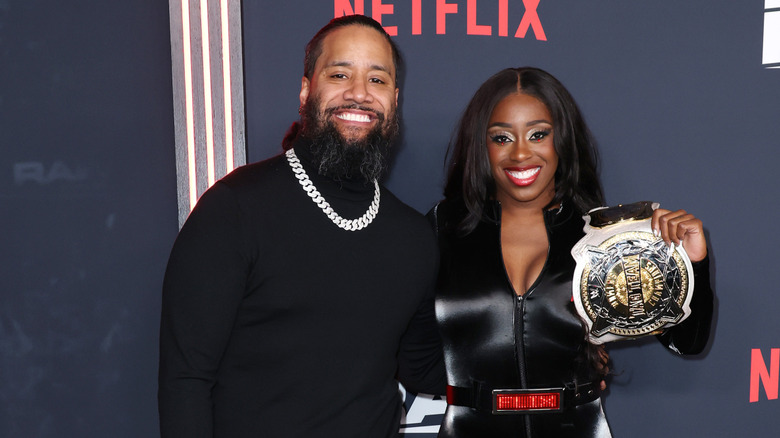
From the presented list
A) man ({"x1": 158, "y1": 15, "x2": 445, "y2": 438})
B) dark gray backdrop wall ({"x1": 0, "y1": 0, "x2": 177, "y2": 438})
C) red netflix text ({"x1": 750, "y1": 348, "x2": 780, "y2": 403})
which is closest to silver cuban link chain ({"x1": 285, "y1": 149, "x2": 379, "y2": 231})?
man ({"x1": 158, "y1": 15, "x2": 445, "y2": 438})

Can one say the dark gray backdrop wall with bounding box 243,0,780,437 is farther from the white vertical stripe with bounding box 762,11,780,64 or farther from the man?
the man

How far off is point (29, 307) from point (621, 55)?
6.96 ft

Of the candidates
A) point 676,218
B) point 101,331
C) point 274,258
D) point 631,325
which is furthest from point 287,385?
point 101,331

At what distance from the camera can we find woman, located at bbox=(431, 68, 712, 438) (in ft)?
5.32

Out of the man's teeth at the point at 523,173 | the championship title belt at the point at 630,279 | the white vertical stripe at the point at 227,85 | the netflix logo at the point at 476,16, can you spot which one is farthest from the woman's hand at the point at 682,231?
the white vertical stripe at the point at 227,85

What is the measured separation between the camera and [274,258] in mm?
1274

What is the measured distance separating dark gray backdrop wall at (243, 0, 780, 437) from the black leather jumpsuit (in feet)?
1.94

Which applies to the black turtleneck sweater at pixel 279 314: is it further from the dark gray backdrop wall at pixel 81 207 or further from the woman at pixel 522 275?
the dark gray backdrop wall at pixel 81 207

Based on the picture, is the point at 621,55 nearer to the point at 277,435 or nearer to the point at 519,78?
the point at 519,78

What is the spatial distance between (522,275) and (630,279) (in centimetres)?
29

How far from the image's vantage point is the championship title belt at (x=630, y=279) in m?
1.48

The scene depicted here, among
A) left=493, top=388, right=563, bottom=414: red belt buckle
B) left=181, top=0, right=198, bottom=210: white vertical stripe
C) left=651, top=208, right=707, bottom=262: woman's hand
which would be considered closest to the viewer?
left=651, top=208, right=707, bottom=262: woman's hand

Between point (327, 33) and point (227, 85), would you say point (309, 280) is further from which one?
point (227, 85)

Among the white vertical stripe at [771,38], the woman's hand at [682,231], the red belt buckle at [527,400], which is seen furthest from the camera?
the white vertical stripe at [771,38]
